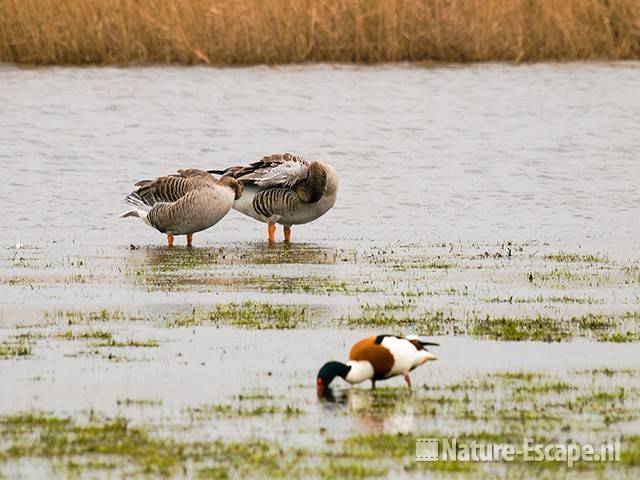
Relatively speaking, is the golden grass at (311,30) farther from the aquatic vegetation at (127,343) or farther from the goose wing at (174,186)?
the aquatic vegetation at (127,343)

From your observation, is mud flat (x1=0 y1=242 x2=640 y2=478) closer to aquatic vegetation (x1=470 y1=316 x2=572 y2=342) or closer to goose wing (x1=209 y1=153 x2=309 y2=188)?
aquatic vegetation (x1=470 y1=316 x2=572 y2=342)

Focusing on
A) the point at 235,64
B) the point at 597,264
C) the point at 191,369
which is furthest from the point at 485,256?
the point at 235,64

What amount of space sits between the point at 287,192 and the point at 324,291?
4.92 metres

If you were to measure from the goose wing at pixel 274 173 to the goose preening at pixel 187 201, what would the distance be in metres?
0.69

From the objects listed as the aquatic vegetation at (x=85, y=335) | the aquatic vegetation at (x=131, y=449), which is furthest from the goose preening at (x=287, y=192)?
the aquatic vegetation at (x=131, y=449)

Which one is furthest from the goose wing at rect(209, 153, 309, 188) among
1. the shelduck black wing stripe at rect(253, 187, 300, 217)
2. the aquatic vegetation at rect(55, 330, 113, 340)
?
the aquatic vegetation at rect(55, 330, 113, 340)

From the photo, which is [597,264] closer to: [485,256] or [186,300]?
[485,256]

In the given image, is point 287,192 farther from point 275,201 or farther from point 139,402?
point 139,402

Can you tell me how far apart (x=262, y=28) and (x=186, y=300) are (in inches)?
833

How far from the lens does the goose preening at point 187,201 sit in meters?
17.1

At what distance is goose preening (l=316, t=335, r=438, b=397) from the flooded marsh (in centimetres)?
14

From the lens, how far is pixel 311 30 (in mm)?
33562

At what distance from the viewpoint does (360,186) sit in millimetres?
24766

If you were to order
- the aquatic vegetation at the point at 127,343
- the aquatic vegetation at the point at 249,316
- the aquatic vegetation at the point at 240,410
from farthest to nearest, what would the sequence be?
the aquatic vegetation at the point at 249,316 → the aquatic vegetation at the point at 127,343 → the aquatic vegetation at the point at 240,410
